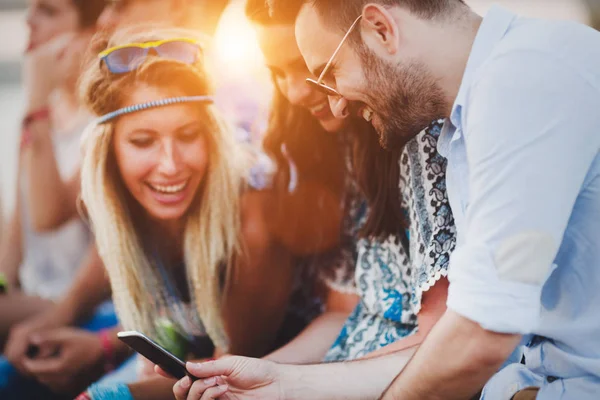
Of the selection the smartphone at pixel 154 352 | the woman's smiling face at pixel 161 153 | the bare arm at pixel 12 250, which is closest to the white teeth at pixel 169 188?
the woman's smiling face at pixel 161 153

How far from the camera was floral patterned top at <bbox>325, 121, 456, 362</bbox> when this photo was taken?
40.0 inches

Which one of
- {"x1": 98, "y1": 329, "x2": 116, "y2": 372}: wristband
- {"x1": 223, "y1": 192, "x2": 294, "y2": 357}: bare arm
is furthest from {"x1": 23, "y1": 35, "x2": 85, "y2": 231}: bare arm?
{"x1": 223, "y1": 192, "x2": 294, "y2": 357}: bare arm

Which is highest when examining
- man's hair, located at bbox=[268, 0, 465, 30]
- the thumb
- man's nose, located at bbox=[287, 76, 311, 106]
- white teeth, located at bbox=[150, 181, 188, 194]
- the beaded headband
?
man's hair, located at bbox=[268, 0, 465, 30]

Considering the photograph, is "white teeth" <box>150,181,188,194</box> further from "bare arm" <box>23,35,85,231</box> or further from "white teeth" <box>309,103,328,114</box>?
"bare arm" <box>23,35,85,231</box>

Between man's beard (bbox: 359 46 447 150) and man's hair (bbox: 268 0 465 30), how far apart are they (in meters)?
0.06

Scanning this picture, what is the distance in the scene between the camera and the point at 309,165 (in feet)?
4.23

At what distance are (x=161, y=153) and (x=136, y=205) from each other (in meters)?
0.14

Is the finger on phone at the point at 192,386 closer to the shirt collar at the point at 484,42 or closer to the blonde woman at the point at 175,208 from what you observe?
the blonde woman at the point at 175,208

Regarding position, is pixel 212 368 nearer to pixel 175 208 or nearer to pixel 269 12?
pixel 175 208

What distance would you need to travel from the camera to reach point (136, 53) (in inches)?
45.3

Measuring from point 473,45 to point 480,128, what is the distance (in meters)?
0.18

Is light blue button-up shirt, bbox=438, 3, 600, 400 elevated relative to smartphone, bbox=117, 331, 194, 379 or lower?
elevated

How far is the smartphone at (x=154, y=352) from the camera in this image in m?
0.93

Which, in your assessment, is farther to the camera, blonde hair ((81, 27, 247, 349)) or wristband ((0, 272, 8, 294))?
wristband ((0, 272, 8, 294))
